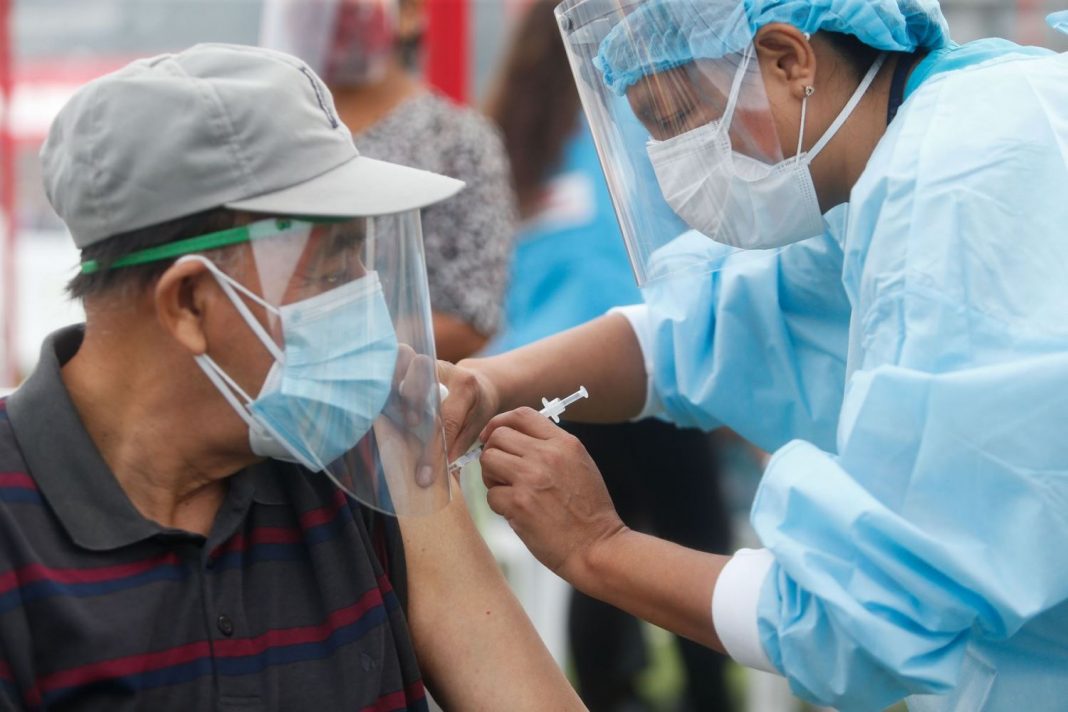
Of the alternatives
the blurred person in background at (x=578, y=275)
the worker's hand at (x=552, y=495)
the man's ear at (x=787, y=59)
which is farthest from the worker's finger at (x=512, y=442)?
the blurred person in background at (x=578, y=275)

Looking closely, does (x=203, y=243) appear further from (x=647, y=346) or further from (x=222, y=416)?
(x=647, y=346)

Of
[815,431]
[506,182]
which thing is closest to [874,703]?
[815,431]

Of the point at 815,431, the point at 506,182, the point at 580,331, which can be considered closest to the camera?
the point at 815,431

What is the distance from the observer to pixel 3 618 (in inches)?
52.9

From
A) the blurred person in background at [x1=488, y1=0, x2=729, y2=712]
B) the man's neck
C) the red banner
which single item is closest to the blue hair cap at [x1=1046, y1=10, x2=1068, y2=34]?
the man's neck

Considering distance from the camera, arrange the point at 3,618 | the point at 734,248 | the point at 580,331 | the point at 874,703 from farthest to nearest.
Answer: the point at 580,331, the point at 734,248, the point at 874,703, the point at 3,618

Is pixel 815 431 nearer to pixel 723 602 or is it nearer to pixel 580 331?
pixel 580 331

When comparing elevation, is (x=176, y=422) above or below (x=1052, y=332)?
above

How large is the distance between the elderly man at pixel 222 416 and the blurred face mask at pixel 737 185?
330mm

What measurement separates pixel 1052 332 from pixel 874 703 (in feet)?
1.41

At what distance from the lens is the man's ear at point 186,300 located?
4.76ft

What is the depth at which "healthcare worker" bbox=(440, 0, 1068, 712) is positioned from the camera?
1420 mm

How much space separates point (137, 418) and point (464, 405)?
47cm

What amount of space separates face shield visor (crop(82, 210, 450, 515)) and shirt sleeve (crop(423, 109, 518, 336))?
125 cm
